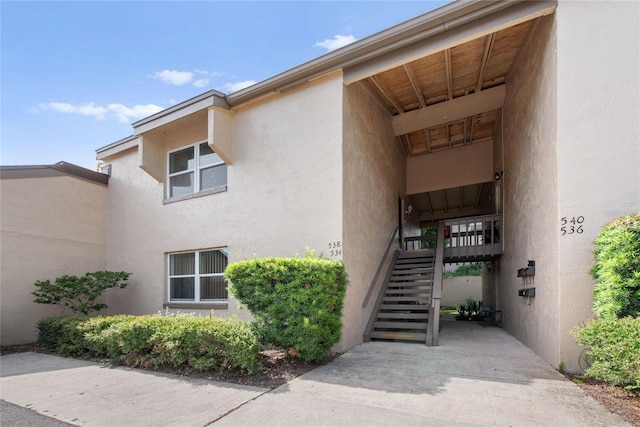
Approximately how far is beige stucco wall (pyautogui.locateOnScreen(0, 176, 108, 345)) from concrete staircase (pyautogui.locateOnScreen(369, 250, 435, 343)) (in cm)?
832

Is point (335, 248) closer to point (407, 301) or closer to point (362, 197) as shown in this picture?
point (362, 197)

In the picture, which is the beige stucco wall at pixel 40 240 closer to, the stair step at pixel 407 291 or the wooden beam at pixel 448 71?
the stair step at pixel 407 291

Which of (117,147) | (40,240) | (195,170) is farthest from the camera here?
(117,147)

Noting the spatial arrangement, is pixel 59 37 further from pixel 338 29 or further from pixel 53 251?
pixel 338 29

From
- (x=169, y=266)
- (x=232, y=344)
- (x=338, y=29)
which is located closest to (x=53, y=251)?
(x=169, y=266)

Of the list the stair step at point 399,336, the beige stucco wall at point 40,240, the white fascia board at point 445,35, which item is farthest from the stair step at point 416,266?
the beige stucco wall at point 40,240

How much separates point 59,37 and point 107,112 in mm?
2816

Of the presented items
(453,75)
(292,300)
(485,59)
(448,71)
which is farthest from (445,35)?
(292,300)

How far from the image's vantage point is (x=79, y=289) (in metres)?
8.43

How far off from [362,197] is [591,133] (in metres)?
4.16

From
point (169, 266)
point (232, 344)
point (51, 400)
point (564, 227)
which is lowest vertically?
point (51, 400)

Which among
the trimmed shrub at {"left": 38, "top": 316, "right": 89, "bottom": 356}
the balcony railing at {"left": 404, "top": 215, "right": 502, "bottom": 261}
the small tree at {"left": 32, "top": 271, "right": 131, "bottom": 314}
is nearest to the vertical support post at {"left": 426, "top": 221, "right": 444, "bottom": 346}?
the balcony railing at {"left": 404, "top": 215, "right": 502, "bottom": 261}

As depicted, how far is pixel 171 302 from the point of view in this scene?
344 inches

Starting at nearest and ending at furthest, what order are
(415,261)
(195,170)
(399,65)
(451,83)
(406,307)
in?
1. (399,65)
2. (406,307)
3. (451,83)
4. (195,170)
5. (415,261)
